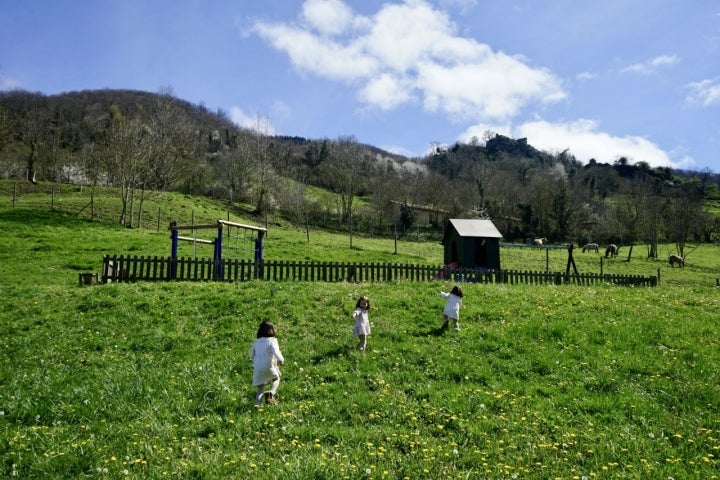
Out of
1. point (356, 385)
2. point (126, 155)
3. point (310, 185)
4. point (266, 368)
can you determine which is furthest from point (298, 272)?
point (310, 185)

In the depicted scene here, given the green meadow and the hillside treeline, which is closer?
the green meadow

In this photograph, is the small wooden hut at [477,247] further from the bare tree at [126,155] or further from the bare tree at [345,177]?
the bare tree at [345,177]

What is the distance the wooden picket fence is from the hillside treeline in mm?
24290

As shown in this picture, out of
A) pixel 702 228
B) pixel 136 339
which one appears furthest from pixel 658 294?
pixel 702 228

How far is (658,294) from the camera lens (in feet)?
61.4

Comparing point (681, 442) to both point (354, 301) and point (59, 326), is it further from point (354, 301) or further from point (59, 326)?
point (59, 326)

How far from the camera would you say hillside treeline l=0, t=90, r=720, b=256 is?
54.7m

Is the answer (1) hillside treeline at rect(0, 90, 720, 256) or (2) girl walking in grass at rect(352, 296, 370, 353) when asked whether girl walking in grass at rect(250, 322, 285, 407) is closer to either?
(2) girl walking in grass at rect(352, 296, 370, 353)

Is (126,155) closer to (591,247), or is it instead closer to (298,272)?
(298,272)

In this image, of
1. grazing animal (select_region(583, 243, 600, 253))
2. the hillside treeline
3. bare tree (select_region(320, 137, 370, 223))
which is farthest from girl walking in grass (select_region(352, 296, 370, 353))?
grazing animal (select_region(583, 243, 600, 253))

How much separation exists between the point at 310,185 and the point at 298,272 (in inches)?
3830

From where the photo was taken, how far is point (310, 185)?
117m

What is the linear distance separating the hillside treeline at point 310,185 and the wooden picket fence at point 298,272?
24.3 m

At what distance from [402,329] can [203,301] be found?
22.6 feet
